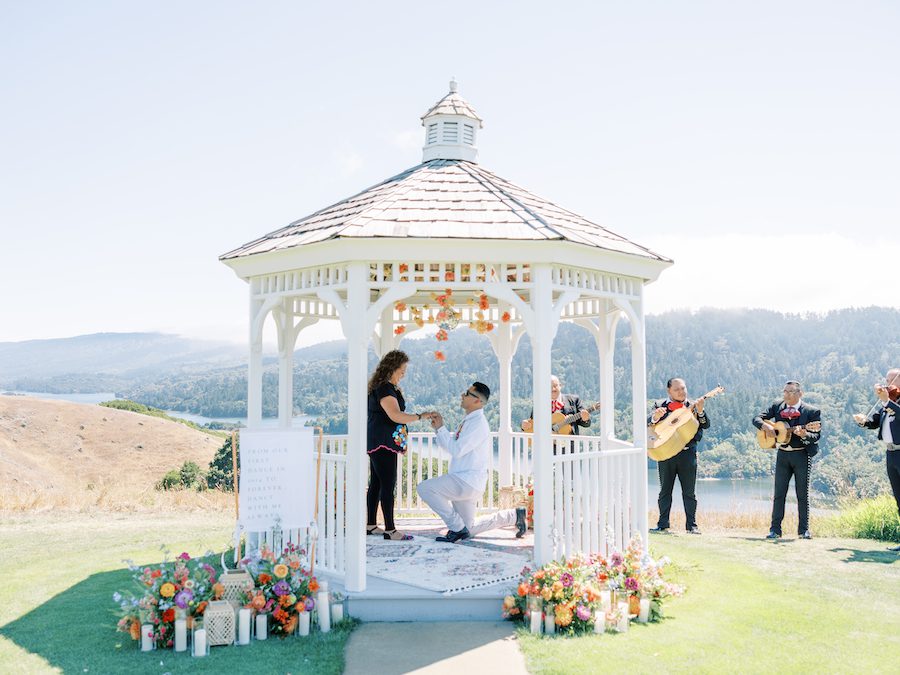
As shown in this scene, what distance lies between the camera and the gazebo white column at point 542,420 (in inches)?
256

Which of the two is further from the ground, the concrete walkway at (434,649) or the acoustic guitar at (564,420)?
the acoustic guitar at (564,420)

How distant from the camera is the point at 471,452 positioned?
8.02 metres

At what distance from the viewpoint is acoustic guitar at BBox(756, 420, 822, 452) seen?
9281 millimetres

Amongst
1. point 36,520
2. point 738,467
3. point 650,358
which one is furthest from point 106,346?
point 36,520

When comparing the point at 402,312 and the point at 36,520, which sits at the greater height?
the point at 402,312

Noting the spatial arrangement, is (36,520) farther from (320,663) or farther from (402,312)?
(320,663)

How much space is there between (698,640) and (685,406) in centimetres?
463

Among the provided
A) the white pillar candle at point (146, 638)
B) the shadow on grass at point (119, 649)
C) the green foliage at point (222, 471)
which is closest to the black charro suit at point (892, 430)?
the shadow on grass at point (119, 649)

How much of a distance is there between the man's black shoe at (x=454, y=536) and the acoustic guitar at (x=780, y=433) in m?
3.99

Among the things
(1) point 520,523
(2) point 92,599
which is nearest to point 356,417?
(1) point 520,523

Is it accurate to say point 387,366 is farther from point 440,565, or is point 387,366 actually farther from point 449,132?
point 449,132

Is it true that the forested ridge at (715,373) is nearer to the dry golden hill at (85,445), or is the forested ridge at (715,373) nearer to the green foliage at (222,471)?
the green foliage at (222,471)

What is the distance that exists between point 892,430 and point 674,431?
8.14 ft

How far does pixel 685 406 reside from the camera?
10000 mm
